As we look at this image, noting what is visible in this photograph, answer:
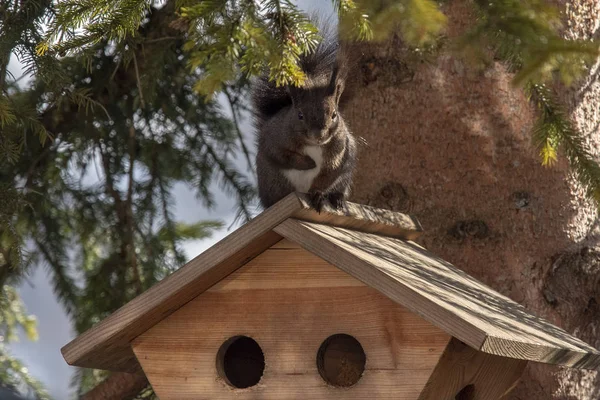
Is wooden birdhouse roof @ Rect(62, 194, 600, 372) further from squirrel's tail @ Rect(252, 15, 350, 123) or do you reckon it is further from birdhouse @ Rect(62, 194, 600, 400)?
squirrel's tail @ Rect(252, 15, 350, 123)

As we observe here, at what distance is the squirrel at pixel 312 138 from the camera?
244 cm

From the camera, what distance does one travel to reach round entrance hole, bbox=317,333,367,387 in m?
2.09

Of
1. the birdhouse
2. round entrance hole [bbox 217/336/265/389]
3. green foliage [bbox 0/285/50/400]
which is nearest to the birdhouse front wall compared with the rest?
the birdhouse

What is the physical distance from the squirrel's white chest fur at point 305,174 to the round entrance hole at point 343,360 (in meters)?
0.57

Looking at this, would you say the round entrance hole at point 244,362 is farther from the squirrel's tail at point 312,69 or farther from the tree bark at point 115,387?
the squirrel's tail at point 312,69

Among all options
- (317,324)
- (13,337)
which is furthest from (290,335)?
(13,337)

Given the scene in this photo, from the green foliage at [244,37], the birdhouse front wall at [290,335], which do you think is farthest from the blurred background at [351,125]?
the birdhouse front wall at [290,335]

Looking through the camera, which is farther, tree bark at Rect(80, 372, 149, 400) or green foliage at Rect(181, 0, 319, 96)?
tree bark at Rect(80, 372, 149, 400)

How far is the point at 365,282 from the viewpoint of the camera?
1.85 m

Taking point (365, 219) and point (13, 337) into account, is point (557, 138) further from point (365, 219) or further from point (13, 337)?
point (13, 337)

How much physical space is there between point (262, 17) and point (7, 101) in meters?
0.78

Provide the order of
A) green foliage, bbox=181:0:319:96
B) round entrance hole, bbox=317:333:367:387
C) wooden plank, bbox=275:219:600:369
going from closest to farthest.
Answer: green foliage, bbox=181:0:319:96 → wooden plank, bbox=275:219:600:369 → round entrance hole, bbox=317:333:367:387

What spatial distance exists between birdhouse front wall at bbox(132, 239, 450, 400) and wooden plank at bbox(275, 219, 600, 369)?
8 cm

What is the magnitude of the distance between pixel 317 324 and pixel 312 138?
598mm
